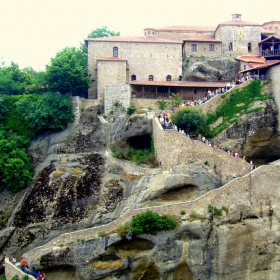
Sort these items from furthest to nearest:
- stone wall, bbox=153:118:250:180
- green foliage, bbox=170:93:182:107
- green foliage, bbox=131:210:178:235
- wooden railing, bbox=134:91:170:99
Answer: wooden railing, bbox=134:91:170:99 < green foliage, bbox=170:93:182:107 < stone wall, bbox=153:118:250:180 < green foliage, bbox=131:210:178:235

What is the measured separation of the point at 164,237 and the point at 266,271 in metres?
8.09

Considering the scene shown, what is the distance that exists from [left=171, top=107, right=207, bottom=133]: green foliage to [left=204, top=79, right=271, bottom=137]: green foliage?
1.91m

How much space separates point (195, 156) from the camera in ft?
131

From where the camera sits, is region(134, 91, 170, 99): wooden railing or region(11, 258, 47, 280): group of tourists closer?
region(11, 258, 47, 280): group of tourists

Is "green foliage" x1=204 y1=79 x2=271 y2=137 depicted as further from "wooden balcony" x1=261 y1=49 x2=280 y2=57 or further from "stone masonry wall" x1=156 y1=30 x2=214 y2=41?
"stone masonry wall" x1=156 y1=30 x2=214 y2=41

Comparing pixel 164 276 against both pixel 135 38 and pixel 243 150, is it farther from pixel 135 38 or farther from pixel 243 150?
pixel 135 38

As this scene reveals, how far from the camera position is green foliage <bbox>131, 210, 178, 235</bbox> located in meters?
35.5

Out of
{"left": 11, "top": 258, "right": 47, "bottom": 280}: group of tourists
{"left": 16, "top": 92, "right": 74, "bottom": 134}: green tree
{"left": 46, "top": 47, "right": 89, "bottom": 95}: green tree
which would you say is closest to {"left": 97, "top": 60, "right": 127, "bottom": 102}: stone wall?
{"left": 46, "top": 47, "right": 89, "bottom": 95}: green tree

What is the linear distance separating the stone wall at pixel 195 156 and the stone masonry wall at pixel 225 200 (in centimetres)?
162

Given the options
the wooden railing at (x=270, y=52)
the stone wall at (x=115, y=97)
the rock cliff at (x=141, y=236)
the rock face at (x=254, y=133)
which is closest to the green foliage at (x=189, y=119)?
the rock face at (x=254, y=133)

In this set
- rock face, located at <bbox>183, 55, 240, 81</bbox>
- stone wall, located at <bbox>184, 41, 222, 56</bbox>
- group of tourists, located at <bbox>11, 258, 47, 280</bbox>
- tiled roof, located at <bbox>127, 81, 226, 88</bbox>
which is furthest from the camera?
stone wall, located at <bbox>184, 41, 222, 56</bbox>

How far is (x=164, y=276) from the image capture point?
119 ft

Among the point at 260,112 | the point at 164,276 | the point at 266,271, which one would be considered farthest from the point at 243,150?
the point at 164,276

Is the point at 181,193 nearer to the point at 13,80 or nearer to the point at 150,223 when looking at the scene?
the point at 150,223
